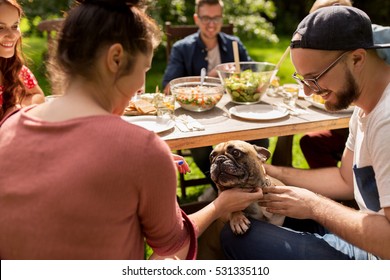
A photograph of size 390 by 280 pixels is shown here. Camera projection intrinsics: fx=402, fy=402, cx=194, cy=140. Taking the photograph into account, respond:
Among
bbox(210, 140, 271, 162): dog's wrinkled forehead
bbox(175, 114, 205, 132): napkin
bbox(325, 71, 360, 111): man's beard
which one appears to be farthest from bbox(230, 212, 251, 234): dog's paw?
bbox(325, 71, 360, 111): man's beard

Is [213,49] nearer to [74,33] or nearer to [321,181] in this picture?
[321,181]

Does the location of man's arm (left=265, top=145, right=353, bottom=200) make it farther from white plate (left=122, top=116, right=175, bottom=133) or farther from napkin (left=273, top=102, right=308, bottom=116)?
white plate (left=122, top=116, right=175, bottom=133)

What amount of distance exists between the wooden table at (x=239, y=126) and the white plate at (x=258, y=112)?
3cm

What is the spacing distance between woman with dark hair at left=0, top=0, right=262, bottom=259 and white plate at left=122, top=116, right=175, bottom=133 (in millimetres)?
1227

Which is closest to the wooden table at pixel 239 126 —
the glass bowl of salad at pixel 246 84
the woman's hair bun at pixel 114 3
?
the glass bowl of salad at pixel 246 84

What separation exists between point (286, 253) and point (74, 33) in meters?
1.49

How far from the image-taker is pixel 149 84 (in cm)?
737

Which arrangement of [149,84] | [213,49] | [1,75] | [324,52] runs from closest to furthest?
[324,52] < [1,75] < [213,49] < [149,84]

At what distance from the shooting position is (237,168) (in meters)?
2.11

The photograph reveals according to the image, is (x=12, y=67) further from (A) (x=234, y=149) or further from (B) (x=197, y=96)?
(A) (x=234, y=149)

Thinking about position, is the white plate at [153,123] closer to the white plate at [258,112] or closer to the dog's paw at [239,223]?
the white plate at [258,112]

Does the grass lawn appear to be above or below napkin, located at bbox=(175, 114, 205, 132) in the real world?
below

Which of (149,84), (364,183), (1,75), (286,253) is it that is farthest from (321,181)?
(149,84)

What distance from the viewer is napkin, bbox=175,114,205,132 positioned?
8.51 ft
